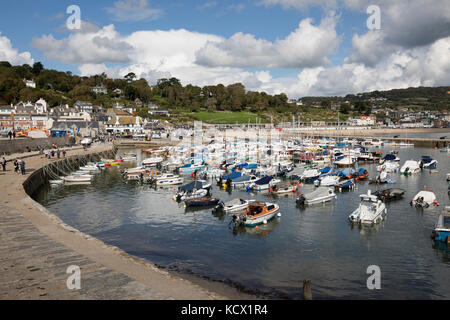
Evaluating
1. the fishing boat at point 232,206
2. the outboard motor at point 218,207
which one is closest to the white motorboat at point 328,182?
the fishing boat at point 232,206

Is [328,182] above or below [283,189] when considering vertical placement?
above

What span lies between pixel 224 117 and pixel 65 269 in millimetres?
146028

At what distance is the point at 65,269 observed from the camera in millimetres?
12805

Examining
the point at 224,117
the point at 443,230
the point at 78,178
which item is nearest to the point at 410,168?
the point at 443,230

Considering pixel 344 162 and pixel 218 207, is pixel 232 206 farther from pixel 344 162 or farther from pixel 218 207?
pixel 344 162

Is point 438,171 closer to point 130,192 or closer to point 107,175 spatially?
point 130,192

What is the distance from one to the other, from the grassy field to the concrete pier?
425ft

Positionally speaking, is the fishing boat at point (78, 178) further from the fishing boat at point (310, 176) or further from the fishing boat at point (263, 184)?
the fishing boat at point (310, 176)

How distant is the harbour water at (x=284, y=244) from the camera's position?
50.7ft

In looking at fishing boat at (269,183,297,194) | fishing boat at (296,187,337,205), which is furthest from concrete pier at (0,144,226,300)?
fishing boat at (269,183,297,194)

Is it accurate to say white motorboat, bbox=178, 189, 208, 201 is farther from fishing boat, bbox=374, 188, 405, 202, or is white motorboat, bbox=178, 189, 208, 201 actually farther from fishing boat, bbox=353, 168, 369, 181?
fishing boat, bbox=353, 168, 369, 181
